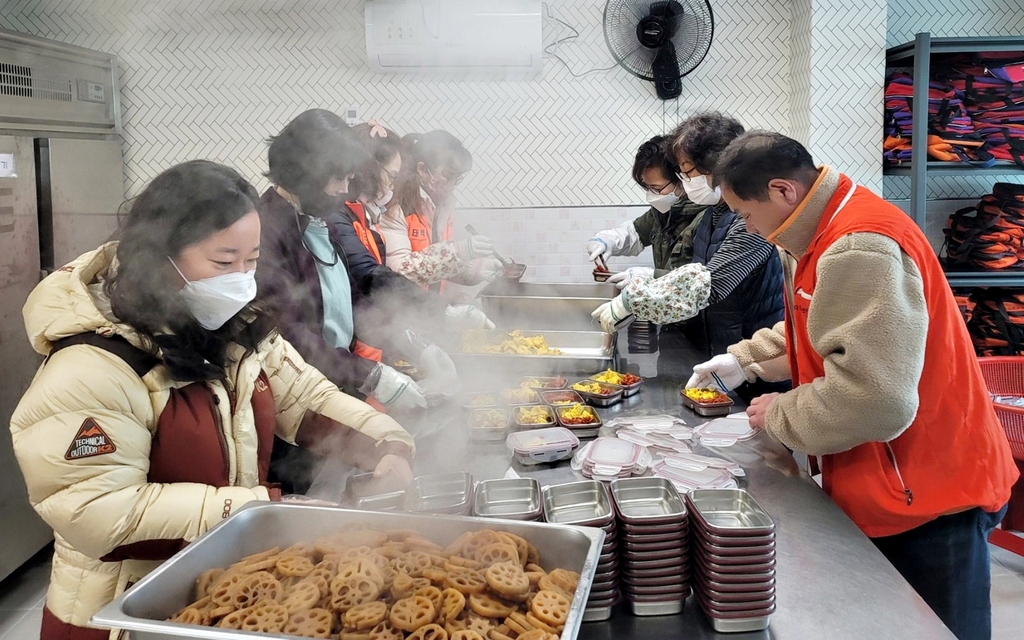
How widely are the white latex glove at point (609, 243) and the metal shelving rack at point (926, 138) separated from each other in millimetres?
1579

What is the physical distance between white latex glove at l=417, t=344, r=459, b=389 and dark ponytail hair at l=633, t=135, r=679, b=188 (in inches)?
49.2

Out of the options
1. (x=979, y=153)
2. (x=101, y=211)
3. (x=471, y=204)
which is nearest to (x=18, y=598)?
(x=101, y=211)

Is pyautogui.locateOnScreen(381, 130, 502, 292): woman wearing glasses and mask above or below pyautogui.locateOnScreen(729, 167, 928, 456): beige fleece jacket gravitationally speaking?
above

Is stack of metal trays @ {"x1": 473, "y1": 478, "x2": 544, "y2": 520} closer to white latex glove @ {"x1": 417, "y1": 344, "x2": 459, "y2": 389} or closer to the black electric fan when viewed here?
white latex glove @ {"x1": 417, "y1": 344, "x2": 459, "y2": 389}

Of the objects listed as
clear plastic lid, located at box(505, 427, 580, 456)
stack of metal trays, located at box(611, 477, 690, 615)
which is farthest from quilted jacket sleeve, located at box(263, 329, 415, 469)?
stack of metal trays, located at box(611, 477, 690, 615)

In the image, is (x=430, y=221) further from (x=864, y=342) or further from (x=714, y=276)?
(x=864, y=342)

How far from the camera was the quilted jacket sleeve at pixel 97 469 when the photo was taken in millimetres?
1341

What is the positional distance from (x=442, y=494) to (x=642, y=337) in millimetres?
2158

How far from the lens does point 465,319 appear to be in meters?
3.46

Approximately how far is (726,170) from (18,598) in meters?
3.61

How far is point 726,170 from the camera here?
1.83 meters

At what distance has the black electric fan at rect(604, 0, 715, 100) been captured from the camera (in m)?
3.34

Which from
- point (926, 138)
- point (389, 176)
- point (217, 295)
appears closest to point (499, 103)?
point (389, 176)

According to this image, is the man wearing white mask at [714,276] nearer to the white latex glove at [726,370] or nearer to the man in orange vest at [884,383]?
the white latex glove at [726,370]
